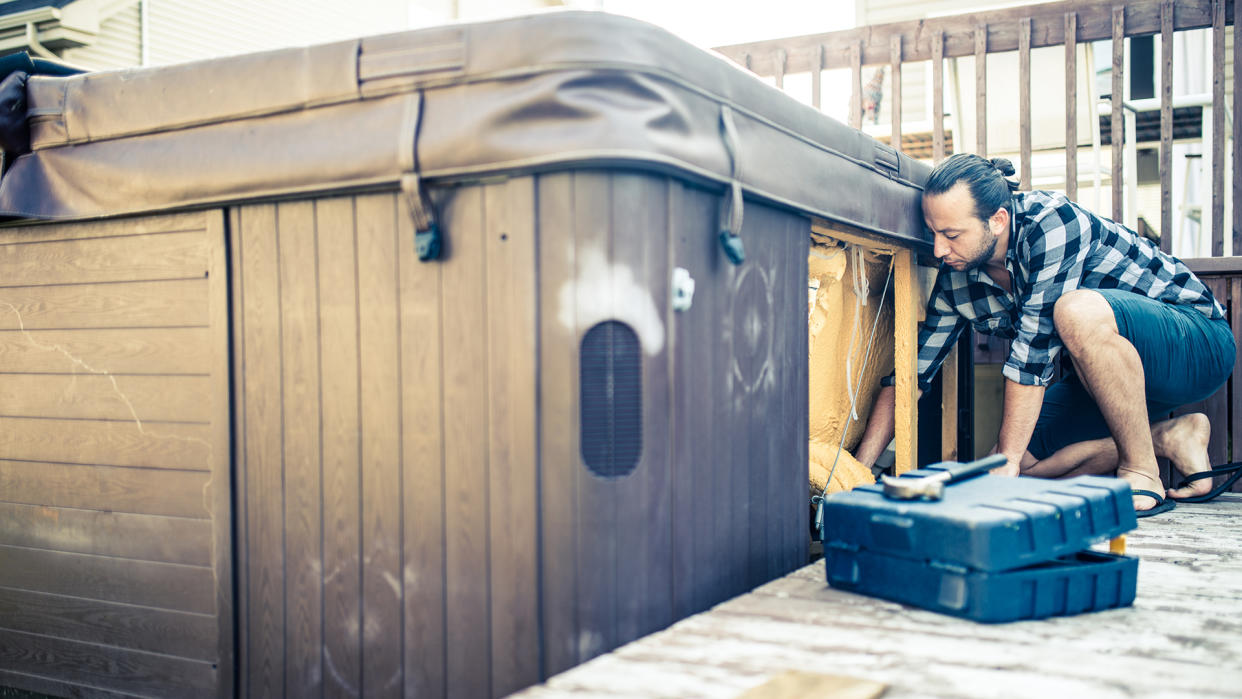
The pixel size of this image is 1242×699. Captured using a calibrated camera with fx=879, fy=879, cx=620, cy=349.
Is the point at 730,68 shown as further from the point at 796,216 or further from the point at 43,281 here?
the point at 43,281

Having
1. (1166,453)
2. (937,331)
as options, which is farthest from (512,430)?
(1166,453)

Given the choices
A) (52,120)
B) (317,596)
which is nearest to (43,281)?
(52,120)

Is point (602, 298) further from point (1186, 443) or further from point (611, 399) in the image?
point (1186, 443)

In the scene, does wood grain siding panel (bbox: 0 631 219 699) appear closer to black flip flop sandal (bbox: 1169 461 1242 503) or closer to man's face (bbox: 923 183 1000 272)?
man's face (bbox: 923 183 1000 272)

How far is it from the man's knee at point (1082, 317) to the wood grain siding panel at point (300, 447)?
7.53 feet

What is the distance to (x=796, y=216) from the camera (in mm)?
2111

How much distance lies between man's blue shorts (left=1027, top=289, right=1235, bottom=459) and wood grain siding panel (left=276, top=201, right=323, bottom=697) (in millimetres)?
2438

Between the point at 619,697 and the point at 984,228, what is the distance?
7.19 ft

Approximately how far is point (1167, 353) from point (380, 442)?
8.58ft

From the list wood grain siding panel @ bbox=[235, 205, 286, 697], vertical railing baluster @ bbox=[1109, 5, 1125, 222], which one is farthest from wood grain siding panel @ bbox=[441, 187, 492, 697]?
vertical railing baluster @ bbox=[1109, 5, 1125, 222]

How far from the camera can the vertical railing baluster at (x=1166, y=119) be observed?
3414 millimetres

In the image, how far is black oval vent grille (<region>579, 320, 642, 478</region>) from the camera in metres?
1.56

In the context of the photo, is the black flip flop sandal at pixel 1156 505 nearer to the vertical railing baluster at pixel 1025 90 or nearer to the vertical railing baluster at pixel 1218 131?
the vertical railing baluster at pixel 1218 131

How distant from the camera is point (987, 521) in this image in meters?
1.61
